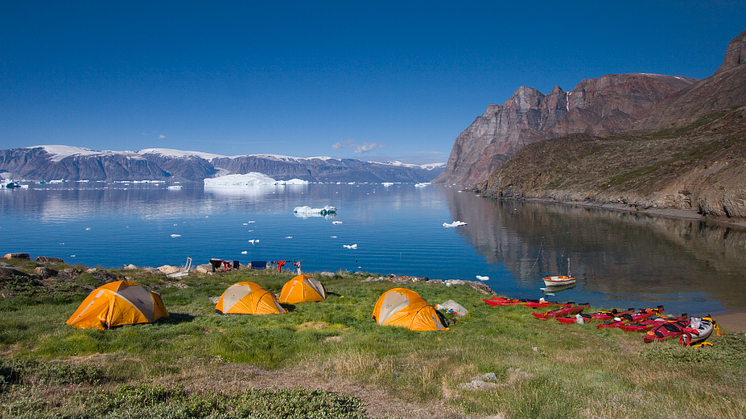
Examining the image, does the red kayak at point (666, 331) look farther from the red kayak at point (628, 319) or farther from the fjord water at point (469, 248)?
the fjord water at point (469, 248)

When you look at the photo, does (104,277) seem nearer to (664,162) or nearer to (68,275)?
(68,275)

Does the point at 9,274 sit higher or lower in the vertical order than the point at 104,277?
higher

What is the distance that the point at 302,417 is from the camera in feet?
20.9

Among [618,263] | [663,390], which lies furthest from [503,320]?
A: [618,263]

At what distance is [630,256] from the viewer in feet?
138

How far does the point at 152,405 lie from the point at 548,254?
4404 centimetres

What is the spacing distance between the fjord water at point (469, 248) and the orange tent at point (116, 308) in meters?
24.3

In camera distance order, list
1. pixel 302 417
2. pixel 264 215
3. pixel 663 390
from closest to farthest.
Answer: pixel 302 417 → pixel 663 390 → pixel 264 215

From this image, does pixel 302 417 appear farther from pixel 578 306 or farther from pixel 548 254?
pixel 548 254

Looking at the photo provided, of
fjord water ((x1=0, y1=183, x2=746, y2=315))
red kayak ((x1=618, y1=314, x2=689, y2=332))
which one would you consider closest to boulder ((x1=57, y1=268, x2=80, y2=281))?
fjord water ((x1=0, y1=183, x2=746, y2=315))

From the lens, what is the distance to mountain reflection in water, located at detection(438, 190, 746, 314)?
2834cm

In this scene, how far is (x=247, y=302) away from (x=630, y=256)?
1604 inches

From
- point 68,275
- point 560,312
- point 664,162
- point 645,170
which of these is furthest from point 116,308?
point 664,162

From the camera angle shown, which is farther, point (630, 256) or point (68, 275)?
point (630, 256)
